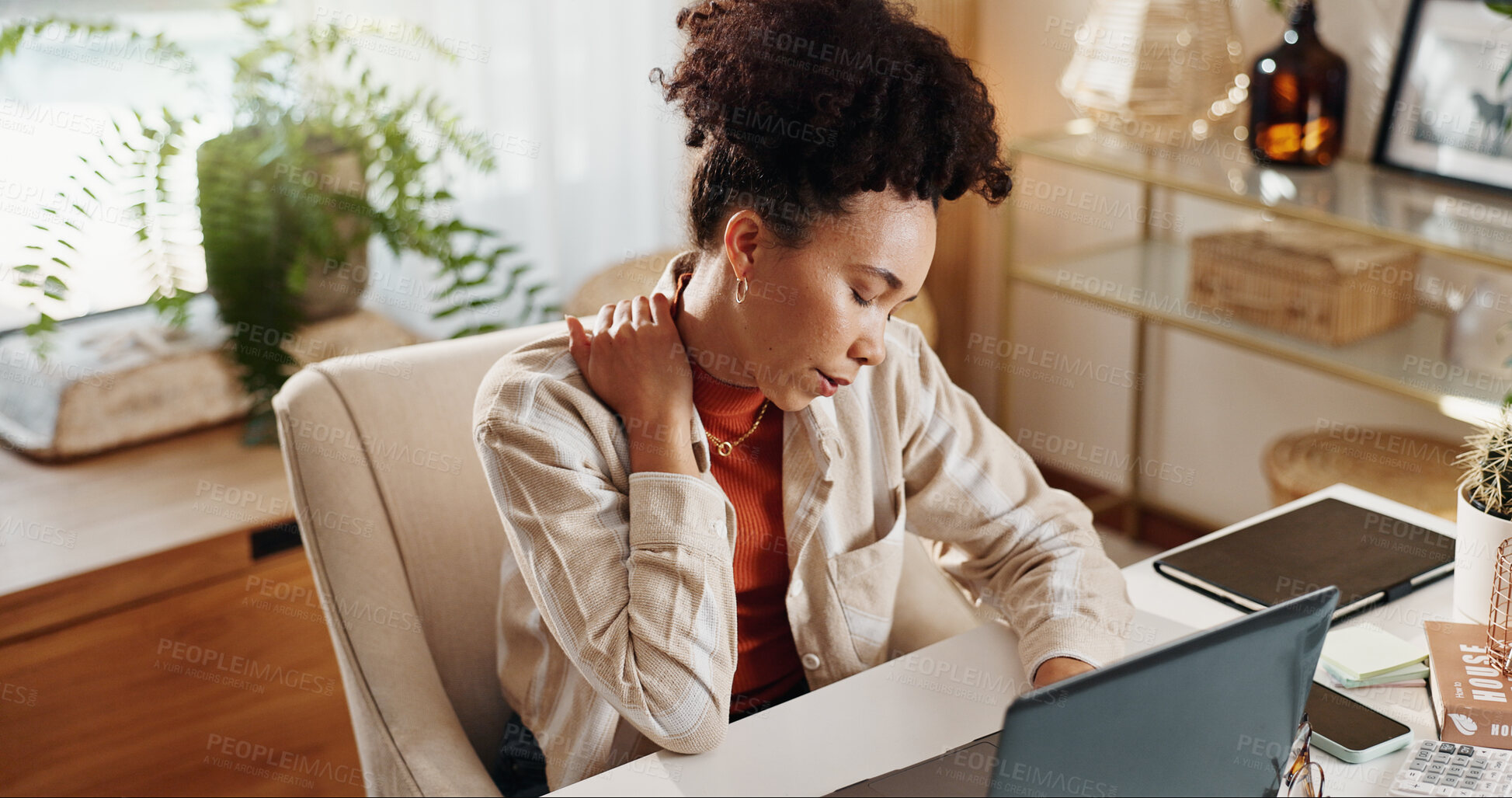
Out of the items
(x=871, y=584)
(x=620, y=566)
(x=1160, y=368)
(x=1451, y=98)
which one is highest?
(x=1451, y=98)

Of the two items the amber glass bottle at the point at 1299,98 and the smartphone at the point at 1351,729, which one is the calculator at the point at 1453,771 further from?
the amber glass bottle at the point at 1299,98

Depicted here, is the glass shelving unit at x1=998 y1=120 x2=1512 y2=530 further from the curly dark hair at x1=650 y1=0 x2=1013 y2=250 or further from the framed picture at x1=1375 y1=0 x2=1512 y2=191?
the curly dark hair at x1=650 y1=0 x2=1013 y2=250

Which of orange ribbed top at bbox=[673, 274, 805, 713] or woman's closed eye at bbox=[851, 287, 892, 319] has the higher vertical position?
woman's closed eye at bbox=[851, 287, 892, 319]

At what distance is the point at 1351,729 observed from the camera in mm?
988

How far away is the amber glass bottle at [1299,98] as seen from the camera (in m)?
2.14

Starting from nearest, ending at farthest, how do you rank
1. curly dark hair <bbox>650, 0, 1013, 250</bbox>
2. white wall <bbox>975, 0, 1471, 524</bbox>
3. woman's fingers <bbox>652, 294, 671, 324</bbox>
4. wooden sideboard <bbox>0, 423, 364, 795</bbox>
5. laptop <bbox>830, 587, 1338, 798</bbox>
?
laptop <bbox>830, 587, 1338, 798</bbox>, curly dark hair <bbox>650, 0, 1013, 250</bbox>, woman's fingers <bbox>652, 294, 671, 324</bbox>, wooden sideboard <bbox>0, 423, 364, 795</bbox>, white wall <bbox>975, 0, 1471, 524</bbox>

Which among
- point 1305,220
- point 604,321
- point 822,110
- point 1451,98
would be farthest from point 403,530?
point 1451,98

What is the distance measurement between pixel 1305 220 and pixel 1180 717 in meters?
1.45

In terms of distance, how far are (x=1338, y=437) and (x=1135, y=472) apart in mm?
629

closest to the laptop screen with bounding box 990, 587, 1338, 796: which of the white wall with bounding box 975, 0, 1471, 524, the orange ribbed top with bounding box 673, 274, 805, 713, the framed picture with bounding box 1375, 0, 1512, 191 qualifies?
the orange ribbed top with bounding box 673, 274, 805, 713

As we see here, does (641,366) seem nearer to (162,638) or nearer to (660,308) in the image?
(660,308)

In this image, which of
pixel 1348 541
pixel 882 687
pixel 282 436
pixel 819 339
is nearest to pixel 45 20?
pixel 282 436

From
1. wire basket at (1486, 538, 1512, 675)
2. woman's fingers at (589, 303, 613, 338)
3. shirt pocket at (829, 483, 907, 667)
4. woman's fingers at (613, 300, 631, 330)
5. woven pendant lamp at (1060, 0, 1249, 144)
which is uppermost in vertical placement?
woven pendant lamp at (1060, 0, 1249, 144)

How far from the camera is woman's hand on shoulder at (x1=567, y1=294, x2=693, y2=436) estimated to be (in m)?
1.10
